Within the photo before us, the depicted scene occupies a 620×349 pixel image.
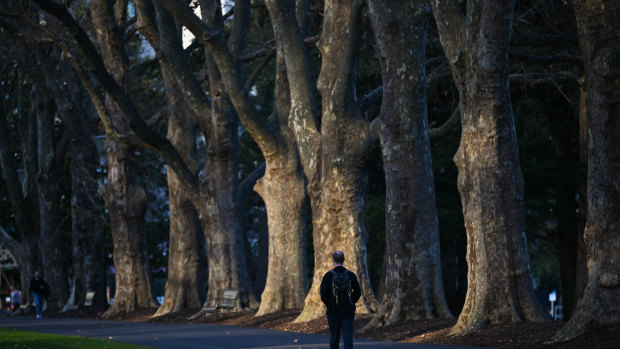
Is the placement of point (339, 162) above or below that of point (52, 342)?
above

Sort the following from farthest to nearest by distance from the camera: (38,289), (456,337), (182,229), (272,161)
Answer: (38,289) → (182,229) → (272,161) → (456,337)

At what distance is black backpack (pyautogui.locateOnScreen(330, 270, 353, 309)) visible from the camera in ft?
41.5

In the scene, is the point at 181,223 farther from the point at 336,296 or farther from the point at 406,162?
the point at 336,296

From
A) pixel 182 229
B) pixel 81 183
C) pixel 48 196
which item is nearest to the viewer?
pixel 182 229

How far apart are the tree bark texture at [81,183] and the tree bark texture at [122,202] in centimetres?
346

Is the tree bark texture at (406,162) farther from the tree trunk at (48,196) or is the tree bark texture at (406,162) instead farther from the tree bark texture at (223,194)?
the tree trunk at (48,196)

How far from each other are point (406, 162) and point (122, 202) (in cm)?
1479

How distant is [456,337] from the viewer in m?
15.2

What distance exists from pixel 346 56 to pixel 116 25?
12709 mm

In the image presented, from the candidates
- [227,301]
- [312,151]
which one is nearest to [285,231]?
[227,301]

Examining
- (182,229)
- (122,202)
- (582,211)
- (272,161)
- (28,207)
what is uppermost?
(28,207)

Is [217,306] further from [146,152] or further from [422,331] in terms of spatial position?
[146,152]

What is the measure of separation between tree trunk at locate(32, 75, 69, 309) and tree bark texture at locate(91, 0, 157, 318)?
6.10m

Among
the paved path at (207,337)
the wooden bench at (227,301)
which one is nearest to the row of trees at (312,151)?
the wooden bench at (227,301)
